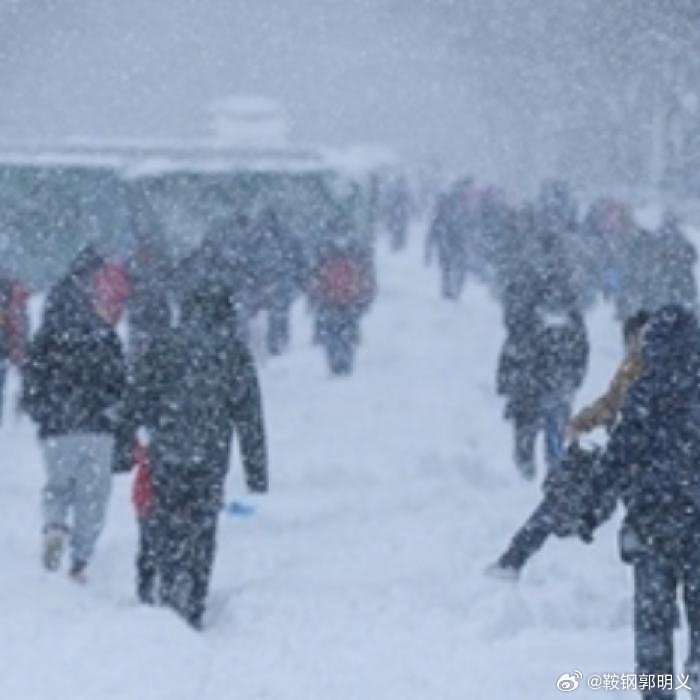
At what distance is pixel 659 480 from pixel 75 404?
322cm

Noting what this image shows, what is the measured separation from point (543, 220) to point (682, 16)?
60.0 feet

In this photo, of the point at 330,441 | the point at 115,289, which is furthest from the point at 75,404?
the point at 115,289

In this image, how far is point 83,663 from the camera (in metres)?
6.36

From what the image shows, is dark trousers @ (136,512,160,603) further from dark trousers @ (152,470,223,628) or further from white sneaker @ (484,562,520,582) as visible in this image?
white sneaker @ (484,562,520,582)

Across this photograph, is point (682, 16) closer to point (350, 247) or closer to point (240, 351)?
point (350, 247)

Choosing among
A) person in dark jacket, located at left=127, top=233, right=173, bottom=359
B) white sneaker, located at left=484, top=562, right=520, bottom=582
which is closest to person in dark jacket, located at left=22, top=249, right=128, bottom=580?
white sneaker, located at left=484, top=562, right=520, bottom=582

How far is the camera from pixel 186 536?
7387 millimetres

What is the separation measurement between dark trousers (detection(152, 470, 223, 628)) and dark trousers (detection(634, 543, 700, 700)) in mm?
2211

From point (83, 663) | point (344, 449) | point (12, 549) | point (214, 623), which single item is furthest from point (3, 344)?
point (83, 663)

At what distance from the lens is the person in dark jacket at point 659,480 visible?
226 inches

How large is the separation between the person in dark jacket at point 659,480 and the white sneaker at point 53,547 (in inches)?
125

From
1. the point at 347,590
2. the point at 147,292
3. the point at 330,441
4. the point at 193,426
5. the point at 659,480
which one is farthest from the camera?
the point at 147,292

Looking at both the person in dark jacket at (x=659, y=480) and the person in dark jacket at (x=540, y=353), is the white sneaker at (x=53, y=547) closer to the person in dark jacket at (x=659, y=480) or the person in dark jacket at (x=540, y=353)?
the person in dark jacket at (x=659, y=480)

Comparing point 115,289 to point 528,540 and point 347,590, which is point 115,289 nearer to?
point 347,590
